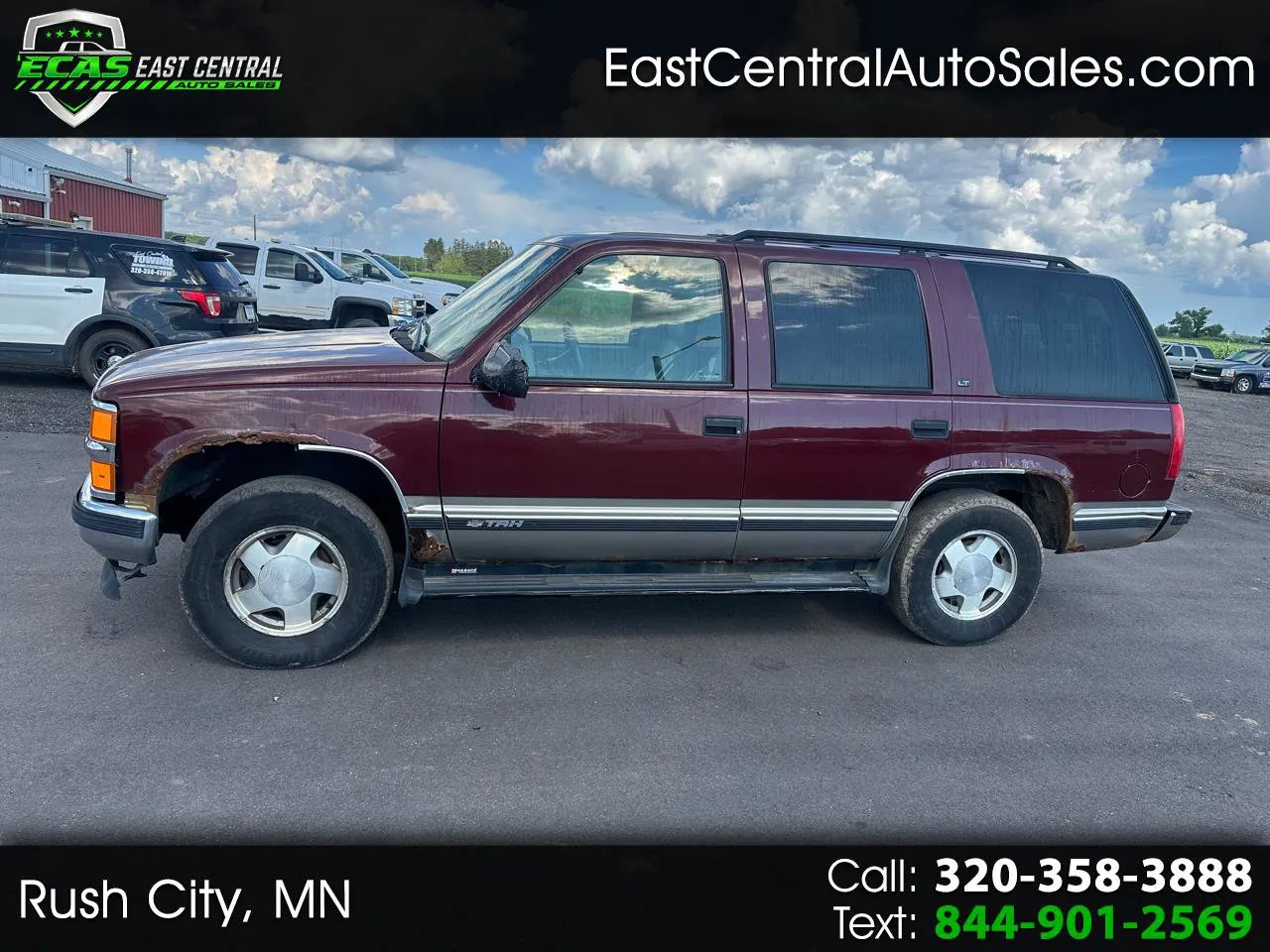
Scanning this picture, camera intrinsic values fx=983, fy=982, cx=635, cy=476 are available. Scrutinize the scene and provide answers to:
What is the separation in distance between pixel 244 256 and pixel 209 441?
1383cm

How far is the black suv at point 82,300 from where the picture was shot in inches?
428

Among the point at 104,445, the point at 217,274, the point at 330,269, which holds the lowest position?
the point at 104,445

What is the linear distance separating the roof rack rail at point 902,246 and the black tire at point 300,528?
224 cm

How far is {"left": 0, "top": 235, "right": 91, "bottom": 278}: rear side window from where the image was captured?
35.8ft

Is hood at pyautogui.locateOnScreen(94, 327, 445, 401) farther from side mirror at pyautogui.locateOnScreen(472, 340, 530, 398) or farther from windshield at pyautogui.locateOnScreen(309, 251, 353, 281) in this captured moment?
windshield at pyautogui.locateOnScreen(309, 251, 353, 281)

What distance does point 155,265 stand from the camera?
11141mm

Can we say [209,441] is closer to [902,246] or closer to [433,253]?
[902,246]

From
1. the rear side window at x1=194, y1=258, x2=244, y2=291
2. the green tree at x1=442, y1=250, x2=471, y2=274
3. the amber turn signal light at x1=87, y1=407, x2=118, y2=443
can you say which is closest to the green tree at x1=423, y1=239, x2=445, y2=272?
the green tree at x1=442, y1=250, x2=471, y2=274

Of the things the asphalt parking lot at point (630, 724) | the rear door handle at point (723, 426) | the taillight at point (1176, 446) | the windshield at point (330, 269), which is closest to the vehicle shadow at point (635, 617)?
the asphalt parking lot at point (630, 724)
